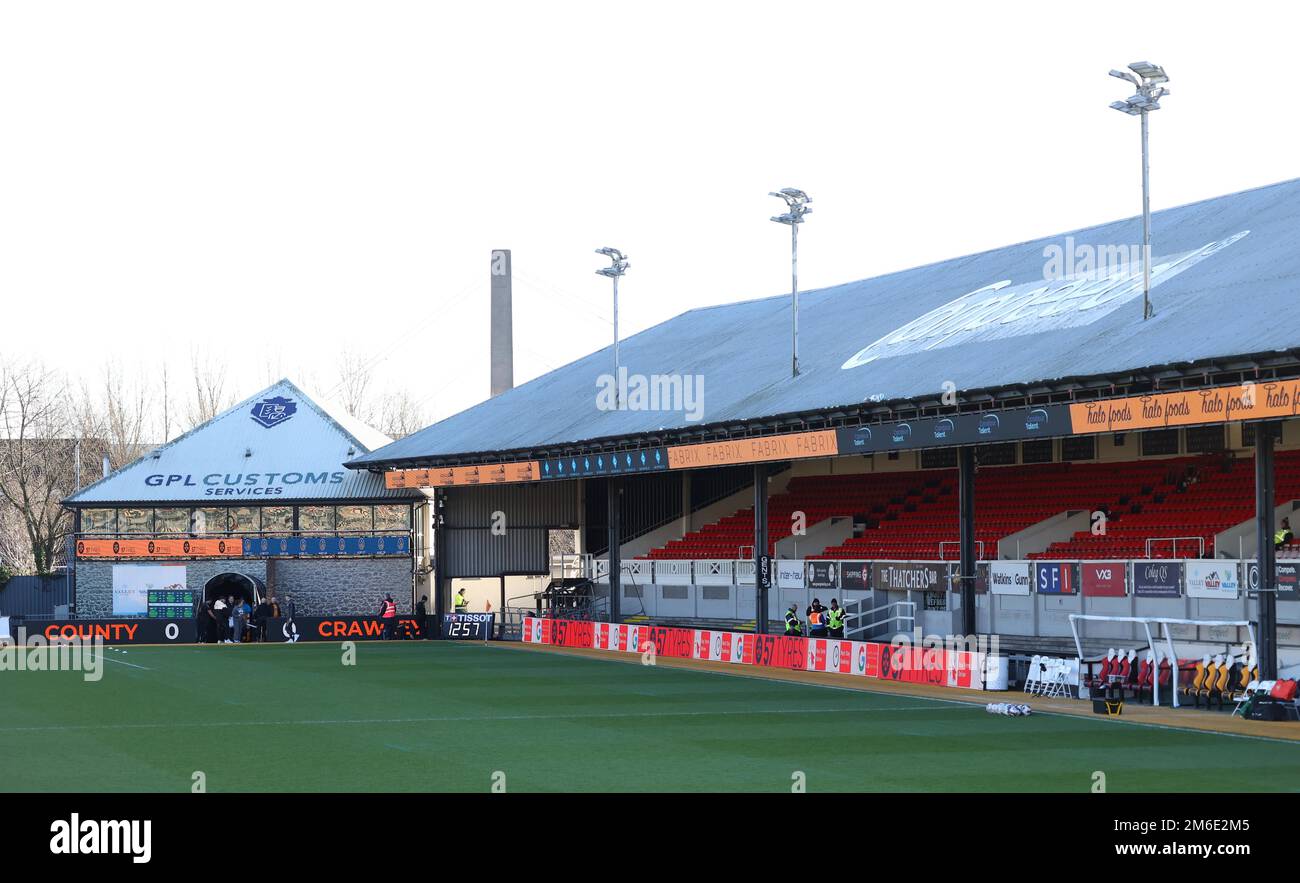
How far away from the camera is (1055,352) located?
32.8 metres

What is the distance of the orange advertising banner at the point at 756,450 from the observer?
36.9 m

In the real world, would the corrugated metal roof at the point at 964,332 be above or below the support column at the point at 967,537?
above

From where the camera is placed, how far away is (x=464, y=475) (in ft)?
174

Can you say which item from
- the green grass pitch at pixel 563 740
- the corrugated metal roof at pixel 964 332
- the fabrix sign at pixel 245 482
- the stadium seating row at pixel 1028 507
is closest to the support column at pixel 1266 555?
the corrugated metal roof at pixel 964 332

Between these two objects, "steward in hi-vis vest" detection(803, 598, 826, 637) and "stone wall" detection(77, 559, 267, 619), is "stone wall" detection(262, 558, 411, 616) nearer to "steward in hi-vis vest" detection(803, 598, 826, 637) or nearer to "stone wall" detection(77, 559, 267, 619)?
"stone wall" detection(77, 559, 267, 619)

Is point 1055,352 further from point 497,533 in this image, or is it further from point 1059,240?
point 497,533

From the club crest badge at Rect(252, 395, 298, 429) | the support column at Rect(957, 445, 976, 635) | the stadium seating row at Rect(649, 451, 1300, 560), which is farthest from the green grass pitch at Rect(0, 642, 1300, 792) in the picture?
the club crest badge at Rect(252, 395, 298, 429)

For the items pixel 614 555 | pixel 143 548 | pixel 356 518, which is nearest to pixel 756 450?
pixel 614 555

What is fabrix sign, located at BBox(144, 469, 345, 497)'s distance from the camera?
58.2 m

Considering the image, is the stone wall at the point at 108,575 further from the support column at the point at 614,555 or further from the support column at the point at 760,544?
the support column at the point at 760,544

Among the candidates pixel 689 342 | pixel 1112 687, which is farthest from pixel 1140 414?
pixel 689 342

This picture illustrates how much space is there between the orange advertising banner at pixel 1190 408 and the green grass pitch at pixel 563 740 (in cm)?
515

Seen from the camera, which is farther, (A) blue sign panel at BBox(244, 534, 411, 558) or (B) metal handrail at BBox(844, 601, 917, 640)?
(A) blue sign panel at BBox(244, 534, 411, 558)

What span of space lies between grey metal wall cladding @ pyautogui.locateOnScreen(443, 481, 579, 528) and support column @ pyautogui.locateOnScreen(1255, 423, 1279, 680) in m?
35.7
